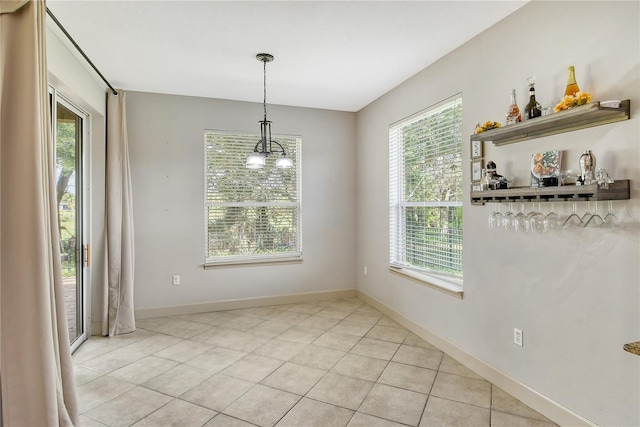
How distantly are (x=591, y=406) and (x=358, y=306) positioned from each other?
2760 mm

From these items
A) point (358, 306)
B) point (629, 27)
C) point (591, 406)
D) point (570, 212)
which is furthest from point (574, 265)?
point (358, 306)

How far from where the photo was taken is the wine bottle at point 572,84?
192 centimetres

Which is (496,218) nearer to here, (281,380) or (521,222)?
(521,222)

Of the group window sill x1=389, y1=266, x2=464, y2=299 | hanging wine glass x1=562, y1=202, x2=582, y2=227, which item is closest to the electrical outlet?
window sill x1=389, y1=266, x2=464, y2=299

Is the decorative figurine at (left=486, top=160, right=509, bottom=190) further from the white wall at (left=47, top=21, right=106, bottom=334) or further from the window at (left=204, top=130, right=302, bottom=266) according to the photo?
the white wall at (left=47, top=21, right=106, bottom=334)

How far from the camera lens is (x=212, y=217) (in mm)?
4289

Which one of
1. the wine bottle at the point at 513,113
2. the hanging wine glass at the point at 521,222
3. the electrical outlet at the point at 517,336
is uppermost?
the wine bottle at the point at 513,113

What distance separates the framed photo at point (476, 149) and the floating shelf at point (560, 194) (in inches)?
13.4

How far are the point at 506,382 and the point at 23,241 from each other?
3059 millimetres

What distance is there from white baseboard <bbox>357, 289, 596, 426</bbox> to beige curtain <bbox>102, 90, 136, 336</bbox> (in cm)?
305

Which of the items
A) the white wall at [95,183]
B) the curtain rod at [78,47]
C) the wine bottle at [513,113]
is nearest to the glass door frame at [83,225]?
the white wall at [95,183]

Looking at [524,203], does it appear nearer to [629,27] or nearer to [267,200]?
[629,27]

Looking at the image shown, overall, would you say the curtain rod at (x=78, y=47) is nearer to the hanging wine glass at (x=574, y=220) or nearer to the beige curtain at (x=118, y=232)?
the beige curtain at (x=118, y=232)

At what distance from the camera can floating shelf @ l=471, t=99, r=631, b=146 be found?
67.4 inches
